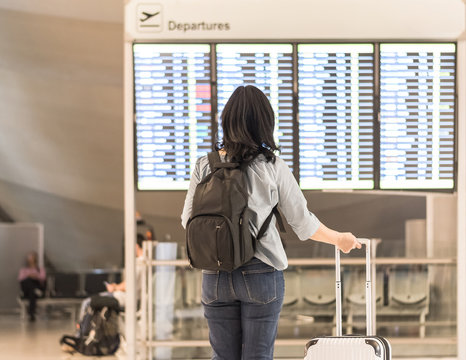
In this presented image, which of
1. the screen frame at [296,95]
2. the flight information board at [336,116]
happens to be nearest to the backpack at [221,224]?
the screen frame at [296,95]

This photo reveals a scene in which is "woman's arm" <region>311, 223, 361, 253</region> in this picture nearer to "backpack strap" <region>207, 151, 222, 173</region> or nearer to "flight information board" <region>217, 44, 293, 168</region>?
"backpack strap" <region>207, 151, 222, 173</region>

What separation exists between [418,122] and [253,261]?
3.52m

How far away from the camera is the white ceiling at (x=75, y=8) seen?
47.2 feet

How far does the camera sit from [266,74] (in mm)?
6211

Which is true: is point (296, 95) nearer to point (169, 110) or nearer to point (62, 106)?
point (169, 110)

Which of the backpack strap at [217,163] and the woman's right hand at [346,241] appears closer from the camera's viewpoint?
the backpack strap at [217,163]

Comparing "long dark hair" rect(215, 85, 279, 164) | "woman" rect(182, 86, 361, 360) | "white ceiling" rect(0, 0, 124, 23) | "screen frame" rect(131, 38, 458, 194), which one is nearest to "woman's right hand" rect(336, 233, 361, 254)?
"woman" rect(182, 86, 361, 360)

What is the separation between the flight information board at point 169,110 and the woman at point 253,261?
2864 millimetres

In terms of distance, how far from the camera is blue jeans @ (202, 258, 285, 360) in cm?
314

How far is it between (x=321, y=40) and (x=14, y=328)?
8.57m

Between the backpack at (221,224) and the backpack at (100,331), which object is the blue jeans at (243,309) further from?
the backpack at (100,331)

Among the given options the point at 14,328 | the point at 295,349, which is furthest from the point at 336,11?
the point at 14,328

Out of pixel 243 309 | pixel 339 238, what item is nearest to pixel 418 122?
pixel 339 238

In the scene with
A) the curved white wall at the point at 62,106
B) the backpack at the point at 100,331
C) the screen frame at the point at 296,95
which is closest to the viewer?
the screen frame at the point at 296,95
